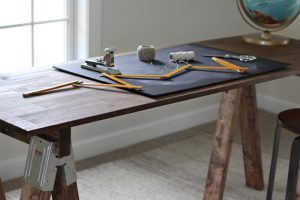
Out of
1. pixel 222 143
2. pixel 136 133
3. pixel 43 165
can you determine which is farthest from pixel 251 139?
pixel 43 165

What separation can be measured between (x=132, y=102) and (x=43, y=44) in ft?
4.64

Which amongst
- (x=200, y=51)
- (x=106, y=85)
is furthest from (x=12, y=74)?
(x=200, y=51)

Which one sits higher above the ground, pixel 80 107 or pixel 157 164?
pixel 80 107

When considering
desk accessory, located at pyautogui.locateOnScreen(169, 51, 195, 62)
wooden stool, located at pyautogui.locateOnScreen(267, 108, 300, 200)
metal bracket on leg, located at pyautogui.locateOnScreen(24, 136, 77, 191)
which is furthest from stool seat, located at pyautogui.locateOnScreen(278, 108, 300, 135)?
metal bracket on leg, located at pyautogui.locateOnScreen(24, 136, 77, 191)

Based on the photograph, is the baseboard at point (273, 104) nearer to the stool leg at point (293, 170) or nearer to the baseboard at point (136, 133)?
the baseboard at point (136, 133)

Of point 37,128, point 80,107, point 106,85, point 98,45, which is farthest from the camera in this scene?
point 98,45

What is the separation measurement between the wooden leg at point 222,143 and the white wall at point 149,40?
92 cm

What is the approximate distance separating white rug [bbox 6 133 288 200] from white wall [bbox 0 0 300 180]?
18 centimetres

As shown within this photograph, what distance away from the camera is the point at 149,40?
148 inches

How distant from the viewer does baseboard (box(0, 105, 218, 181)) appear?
10.8 feet

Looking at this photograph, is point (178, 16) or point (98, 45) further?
point (178, 16)

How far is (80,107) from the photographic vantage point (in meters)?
2.00

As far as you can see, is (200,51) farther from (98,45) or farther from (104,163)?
(104,163)

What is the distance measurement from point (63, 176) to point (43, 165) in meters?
0.09
